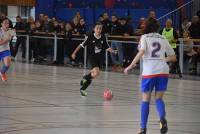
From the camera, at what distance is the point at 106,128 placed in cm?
1145

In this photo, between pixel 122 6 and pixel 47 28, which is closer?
pixel 47 28

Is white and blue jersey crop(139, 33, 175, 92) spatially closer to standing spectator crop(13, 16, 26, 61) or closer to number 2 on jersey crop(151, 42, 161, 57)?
number 2 on jersey crop(151, 42, 161, 57)

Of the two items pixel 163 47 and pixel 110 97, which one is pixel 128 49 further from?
pixel 163 47

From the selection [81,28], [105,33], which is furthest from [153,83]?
[81,28]

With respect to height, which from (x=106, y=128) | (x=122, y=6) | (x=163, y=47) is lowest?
(x=106, y=128)

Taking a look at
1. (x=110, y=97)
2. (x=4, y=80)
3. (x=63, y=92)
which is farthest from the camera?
(x=4, y=80)

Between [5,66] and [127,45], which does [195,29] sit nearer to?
[127,45]

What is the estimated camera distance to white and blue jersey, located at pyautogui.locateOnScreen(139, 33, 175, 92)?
1100 cm

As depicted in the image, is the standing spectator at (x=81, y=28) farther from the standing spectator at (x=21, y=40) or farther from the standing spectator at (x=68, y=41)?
the standing spectator at (x=21, y=40)

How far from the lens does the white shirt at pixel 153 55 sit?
1102 cm

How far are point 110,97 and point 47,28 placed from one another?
1440 centimetres

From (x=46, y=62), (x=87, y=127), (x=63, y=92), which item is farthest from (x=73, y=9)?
(x=87, y=127)

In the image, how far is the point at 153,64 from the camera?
1107 centimetres

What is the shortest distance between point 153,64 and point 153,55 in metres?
0.15
